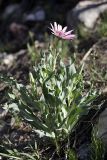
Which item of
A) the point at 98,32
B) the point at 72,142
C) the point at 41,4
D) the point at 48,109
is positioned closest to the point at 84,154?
the point at 72,142

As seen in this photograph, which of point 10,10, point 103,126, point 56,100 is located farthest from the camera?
point 10,10

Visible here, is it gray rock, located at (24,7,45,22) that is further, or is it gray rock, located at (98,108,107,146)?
gray rock, located at (24,7,45,22)

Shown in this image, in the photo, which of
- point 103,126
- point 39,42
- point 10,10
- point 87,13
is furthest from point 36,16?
point 103,126

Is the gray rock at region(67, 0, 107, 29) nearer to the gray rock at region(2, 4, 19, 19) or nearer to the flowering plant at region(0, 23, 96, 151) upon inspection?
the gray rock at region(2, 4, 19, 19)

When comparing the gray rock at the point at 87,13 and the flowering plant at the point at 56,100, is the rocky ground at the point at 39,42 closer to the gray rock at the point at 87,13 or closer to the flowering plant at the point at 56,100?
the gray rock at the point at 87,13

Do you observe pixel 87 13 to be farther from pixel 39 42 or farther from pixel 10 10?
pixel 10 10

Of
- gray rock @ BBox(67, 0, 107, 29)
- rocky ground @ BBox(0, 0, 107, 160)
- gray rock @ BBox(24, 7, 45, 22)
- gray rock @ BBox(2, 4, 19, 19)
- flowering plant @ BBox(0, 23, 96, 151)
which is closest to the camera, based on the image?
flowering plant @ BBox(0, 23, 96, 151)

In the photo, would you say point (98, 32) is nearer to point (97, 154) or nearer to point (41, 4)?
point (41, 4)

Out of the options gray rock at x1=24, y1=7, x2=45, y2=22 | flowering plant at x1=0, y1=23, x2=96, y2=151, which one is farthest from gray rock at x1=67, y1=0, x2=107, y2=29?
flowering plant at x1=0, y1=23, x2=96, y2=151
